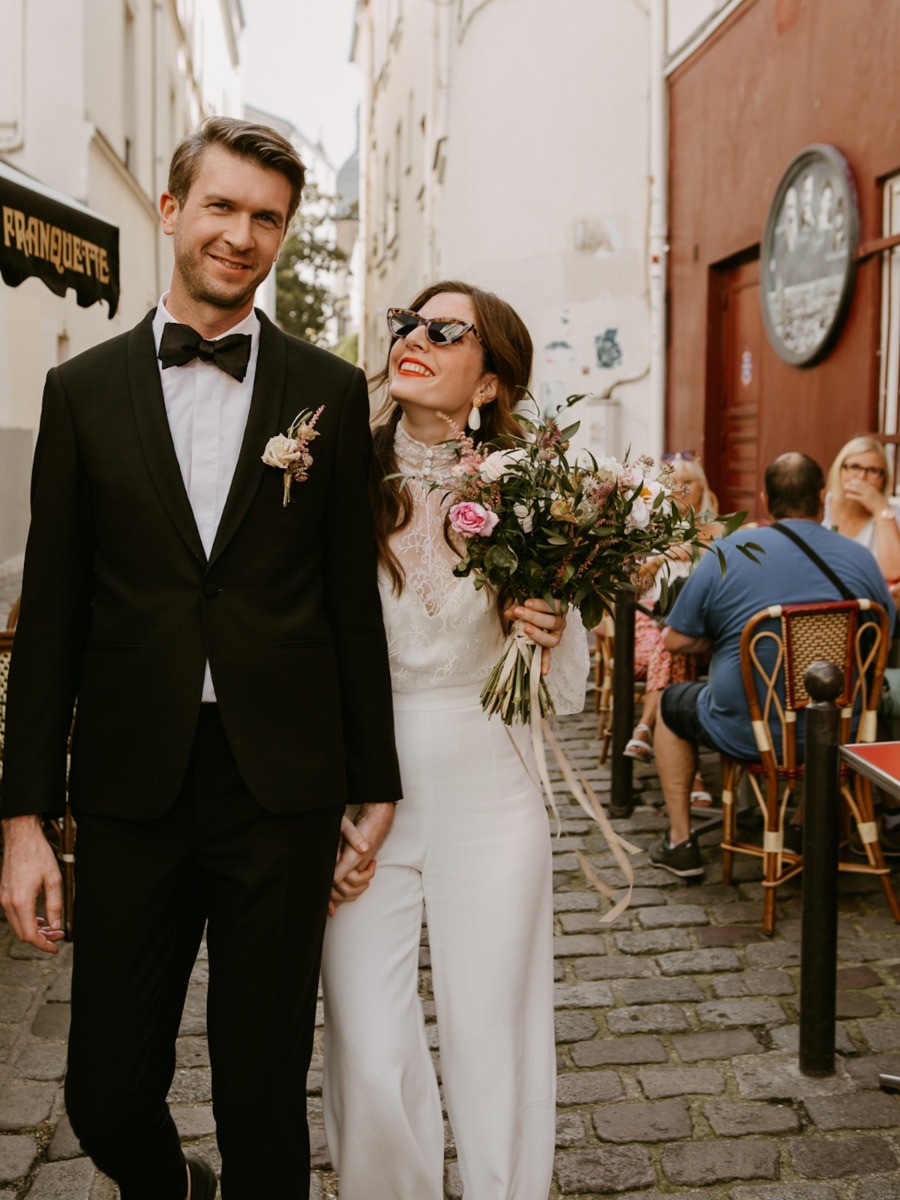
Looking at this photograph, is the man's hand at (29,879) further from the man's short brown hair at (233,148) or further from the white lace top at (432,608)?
the man's short brown hair at (233,148)

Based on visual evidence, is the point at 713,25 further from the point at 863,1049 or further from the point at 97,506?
the point at 97,506

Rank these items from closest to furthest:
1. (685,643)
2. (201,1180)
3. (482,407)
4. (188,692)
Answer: (188,692) < (201,1180) < (482,407) < (685,643)

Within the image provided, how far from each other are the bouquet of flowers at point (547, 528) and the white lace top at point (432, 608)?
0.20 feet

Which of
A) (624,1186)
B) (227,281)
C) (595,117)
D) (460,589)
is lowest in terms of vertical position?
(624,1186)

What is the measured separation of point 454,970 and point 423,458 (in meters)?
1.03

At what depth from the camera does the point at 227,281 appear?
7.66 feet

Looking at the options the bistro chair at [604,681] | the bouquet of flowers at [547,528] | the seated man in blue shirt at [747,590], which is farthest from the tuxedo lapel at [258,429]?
the bistro chair at [604,681]

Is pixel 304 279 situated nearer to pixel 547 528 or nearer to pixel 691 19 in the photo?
pixel 691 19

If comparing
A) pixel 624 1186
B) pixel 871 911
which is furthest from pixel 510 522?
pixel 871 911

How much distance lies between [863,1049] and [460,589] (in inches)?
80.0

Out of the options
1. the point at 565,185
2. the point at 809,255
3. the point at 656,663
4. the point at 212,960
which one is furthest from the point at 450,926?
the point at 565,185

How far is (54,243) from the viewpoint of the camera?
658cm

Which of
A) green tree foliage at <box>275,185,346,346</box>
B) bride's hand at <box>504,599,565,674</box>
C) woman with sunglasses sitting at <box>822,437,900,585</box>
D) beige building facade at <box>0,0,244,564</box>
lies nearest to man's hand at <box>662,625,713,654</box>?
woman with sunglasses sitting at <box>822,437,900,585</box>

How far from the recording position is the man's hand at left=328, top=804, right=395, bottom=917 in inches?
99.0
